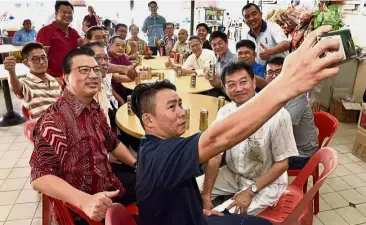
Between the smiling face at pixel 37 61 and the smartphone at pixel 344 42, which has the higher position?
the smartphone at pixel 344 42

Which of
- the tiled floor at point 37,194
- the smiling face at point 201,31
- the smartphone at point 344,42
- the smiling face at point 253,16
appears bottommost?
the tiled floor at point 37,194

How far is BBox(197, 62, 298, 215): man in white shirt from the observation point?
68.3 inches

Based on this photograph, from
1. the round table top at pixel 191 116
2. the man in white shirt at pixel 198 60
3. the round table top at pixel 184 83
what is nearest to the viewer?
the round table top at pixel 191 116

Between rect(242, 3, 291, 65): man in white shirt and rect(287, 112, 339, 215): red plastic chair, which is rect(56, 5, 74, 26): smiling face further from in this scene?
rect(287, 112, 339, 215): red plastic chair

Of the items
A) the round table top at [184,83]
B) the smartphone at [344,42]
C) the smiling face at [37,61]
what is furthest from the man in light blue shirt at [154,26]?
the smartphone at [344,42]

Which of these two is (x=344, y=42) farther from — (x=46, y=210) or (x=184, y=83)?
(x=184, y=83)

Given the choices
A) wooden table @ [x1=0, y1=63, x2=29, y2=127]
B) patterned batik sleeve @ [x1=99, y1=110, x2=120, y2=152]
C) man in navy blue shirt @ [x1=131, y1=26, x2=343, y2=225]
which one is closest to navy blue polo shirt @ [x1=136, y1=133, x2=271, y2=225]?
man in navy blue shirt @ [x1=131, y1=26, x2=343, y2=225]

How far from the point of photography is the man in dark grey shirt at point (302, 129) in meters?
2.16

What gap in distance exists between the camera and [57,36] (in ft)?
11.6

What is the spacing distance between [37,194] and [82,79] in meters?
1.59

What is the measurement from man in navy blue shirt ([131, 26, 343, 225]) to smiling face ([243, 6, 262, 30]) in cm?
266

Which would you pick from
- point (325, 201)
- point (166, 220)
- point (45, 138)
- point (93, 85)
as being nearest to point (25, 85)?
point (93, 85)

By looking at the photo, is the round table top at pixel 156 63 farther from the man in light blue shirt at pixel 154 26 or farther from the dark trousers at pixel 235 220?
the dark trousers at pixel 235 220

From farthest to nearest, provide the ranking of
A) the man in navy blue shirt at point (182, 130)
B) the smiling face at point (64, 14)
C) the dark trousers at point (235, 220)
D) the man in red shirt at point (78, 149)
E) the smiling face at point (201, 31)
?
the smiling face at point (201, 31) → the smiling face at point (64, 14) → the dark trousers at point (235, 220) → the man in red shirt at point (78, 149) → the man in navy blue shirt at point (182, 130)
